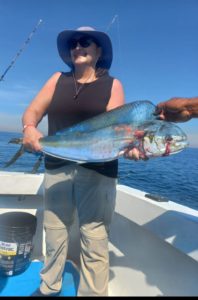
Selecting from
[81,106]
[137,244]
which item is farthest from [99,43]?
[137,244]

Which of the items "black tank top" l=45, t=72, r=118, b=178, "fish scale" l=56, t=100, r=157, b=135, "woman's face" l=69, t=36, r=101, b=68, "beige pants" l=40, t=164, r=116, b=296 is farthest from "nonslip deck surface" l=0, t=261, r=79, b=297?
"woman's face" l=69, t=36, r=101, b=68

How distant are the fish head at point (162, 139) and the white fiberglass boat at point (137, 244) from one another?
65cm

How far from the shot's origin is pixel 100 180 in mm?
2127

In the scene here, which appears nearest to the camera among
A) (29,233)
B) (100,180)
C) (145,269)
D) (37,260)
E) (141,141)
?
(141,141)

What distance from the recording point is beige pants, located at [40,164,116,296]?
7.03 ft

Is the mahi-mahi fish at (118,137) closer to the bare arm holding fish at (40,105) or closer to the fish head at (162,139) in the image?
the fish head at (162,139)

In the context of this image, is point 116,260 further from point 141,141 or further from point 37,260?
point 141,141

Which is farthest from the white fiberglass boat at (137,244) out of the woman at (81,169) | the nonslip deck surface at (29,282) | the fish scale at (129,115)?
the fish scale at (129,115)

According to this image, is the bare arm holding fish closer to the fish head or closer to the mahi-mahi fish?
the mahi-mahi fish

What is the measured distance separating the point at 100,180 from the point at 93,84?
2.28ft

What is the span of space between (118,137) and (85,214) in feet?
2.13

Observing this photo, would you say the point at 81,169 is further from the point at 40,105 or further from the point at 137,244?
the point at 137,244

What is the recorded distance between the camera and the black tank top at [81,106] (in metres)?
2.15

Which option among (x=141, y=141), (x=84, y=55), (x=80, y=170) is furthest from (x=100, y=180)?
(x=84, y=55)
